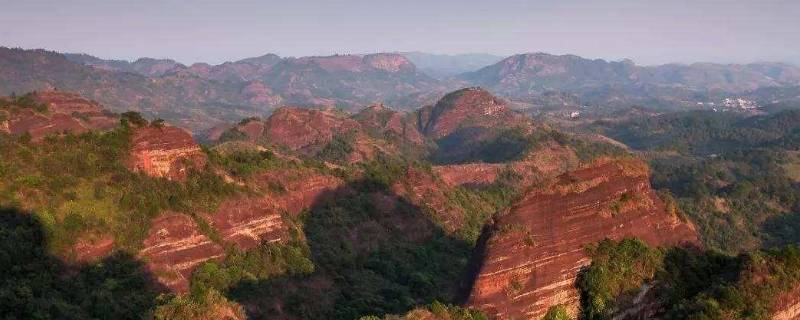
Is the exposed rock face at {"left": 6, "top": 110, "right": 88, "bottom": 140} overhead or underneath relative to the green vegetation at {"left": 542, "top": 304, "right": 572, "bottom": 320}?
overhead

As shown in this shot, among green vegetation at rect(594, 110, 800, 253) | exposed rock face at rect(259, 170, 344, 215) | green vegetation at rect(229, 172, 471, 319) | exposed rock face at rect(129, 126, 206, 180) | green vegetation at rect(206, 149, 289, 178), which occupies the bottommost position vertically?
green vegetation at rect(594, 110, 800, 253)

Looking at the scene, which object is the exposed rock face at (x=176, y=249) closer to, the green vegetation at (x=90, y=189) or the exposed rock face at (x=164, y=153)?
the green vegetation at (x=90, y=189)

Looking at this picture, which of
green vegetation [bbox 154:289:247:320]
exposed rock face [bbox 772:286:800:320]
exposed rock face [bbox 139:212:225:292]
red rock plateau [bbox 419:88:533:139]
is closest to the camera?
green vegetation [bbox 154:289:247:320]

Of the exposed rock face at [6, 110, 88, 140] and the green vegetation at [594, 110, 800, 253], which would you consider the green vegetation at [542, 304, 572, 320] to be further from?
the exposed rock face at [6, 110, 88, 140]

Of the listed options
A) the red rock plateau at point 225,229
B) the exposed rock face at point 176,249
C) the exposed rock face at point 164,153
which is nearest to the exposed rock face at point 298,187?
the red rock plateau at point 225,229

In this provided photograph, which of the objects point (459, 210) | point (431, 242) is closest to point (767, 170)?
point (459, 210)

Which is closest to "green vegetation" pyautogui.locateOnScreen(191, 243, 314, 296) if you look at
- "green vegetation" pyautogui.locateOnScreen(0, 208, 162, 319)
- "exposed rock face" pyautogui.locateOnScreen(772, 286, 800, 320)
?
"green vegetation" pyautogui.locateOnScreen(0, 208, 162, 319)
